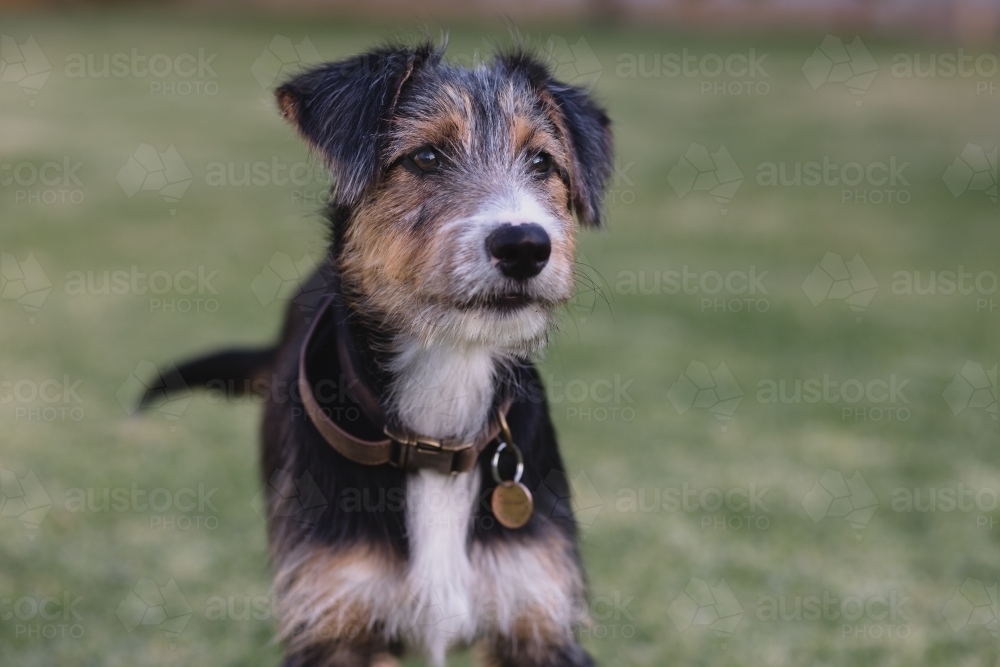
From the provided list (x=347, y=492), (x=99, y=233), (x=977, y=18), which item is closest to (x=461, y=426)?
(x=347, y=492)

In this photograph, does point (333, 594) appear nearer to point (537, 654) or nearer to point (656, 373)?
point (537, 654)

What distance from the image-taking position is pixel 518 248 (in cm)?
274

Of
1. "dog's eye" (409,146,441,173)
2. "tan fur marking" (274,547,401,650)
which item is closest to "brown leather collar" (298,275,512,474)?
"tan fur marking" (274,547,401,650)

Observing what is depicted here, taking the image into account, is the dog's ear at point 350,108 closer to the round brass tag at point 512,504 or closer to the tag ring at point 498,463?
the tag ring at point 498,463

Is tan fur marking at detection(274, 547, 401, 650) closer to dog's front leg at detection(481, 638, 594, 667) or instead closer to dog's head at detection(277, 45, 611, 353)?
dog's front leg at detection(481, 638, 594, 667)

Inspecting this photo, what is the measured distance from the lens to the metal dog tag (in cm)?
306

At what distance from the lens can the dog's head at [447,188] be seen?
111 inches

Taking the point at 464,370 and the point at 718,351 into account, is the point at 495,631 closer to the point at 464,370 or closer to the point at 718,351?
the point at 464,370

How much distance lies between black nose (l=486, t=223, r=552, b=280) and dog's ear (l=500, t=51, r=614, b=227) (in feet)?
2.26

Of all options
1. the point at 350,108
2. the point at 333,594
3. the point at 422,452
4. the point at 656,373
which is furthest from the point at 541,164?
the point at 656,373

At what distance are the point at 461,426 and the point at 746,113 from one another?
1322cm

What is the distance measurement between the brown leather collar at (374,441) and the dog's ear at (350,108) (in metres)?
0.34

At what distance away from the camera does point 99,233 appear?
32.4 ft

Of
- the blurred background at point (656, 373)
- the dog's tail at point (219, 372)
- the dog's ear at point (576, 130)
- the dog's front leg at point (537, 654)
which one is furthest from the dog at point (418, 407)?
the dog's tail at point (219, 372)
